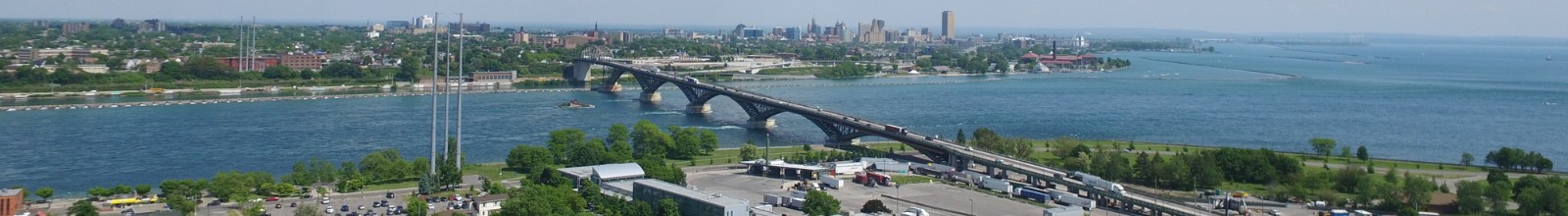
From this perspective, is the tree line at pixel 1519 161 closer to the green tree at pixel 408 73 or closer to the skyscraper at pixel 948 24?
the green tree at pixel 408 73

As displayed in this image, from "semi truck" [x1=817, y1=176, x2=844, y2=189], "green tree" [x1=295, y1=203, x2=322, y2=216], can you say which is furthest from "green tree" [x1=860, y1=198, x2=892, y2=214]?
"green tree" [x1=295, y1=203, x2=322, y2=216]

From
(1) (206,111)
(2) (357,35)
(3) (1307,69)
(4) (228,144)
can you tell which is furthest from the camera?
(2) (357,35)

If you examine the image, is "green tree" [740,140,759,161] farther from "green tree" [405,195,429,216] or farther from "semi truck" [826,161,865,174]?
"green tree" [405,195,429,216]

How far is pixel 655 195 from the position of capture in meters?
10.2

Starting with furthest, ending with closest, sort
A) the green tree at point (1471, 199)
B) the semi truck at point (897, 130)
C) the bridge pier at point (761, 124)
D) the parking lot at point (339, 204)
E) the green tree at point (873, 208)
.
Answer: the bridge pier at point (761, 124) → the semi truck at point (897, 130) → the green tree at point (873, 208) → the green tree at point (1471, 199) → the parking lot at point (339, 204)

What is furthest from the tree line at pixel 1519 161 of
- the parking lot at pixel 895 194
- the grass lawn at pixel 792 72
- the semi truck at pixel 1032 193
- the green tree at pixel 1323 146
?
the grass lawn at pixel 792 72

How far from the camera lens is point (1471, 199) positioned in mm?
10133

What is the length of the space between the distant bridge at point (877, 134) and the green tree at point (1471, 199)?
1.68 meters

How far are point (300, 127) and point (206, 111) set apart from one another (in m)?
3.10

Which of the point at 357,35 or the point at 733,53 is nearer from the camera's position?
the point at 733,53

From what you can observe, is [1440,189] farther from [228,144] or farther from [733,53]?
[733,53]

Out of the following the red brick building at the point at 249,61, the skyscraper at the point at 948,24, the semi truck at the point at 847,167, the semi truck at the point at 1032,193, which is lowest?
the semi truck at the point at 1032,193

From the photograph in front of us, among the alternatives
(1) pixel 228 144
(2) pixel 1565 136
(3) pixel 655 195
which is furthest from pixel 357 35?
(3) pixel 655 195

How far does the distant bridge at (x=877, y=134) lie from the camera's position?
35.1ft
